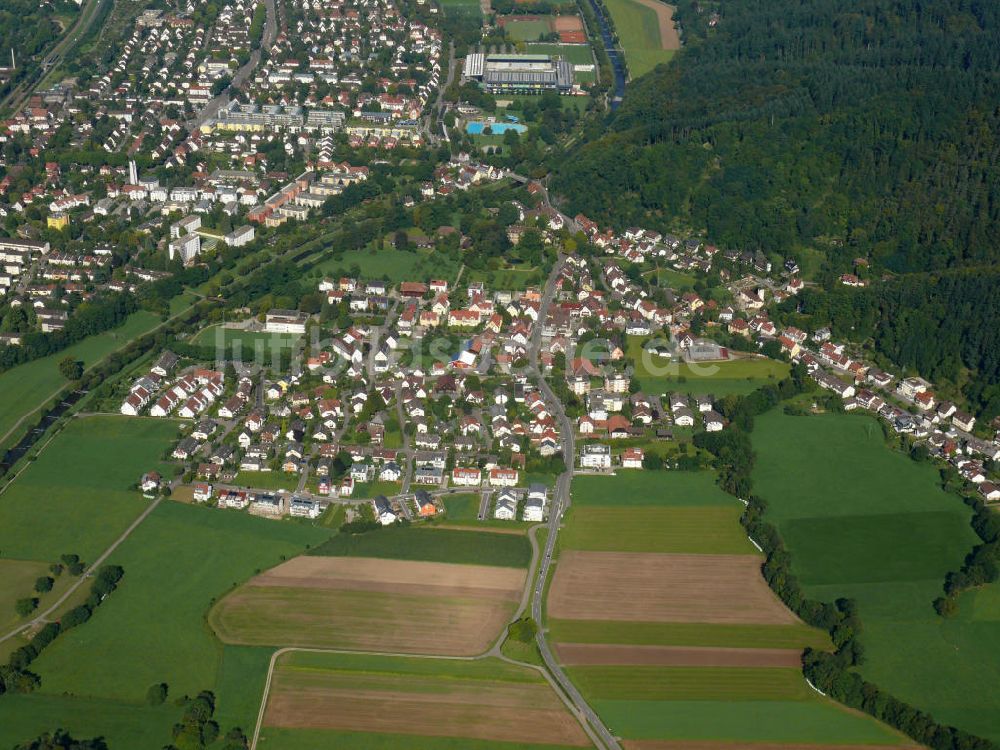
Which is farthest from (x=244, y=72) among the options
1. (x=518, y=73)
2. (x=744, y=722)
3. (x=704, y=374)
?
(x=744, y=722)

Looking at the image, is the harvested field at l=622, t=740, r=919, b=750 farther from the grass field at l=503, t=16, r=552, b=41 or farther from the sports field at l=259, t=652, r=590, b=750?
the grass field at l=503, t=16, r=552, b=41

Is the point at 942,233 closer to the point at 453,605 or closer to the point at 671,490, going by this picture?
the point at 671,490

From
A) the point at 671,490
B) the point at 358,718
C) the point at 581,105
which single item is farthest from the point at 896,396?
the point at 581,105

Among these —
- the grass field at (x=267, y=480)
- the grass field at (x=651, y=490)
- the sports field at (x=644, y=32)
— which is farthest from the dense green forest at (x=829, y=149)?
the grass field at (x=267, y=480)

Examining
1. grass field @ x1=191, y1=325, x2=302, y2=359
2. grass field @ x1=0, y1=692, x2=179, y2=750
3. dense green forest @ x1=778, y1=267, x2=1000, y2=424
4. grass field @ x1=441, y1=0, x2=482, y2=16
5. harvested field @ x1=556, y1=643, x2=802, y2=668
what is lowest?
grass field @ x1=0, y1=692, x2=179, y2=750

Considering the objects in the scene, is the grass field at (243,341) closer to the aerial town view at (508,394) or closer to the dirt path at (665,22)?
the aerial town view at (508,394)

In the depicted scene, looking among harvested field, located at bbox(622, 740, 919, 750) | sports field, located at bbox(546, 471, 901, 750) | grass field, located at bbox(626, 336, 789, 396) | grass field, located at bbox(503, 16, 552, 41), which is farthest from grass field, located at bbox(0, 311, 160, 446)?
grass field, located at bbox(503, 16, 552, 41)
